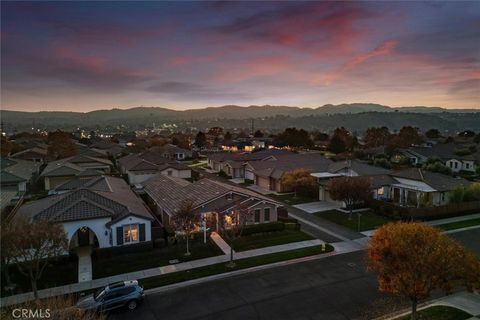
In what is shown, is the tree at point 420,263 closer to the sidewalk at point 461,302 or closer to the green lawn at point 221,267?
the sidewalk at point 461,302

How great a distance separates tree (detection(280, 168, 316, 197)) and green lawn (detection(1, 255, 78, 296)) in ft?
105

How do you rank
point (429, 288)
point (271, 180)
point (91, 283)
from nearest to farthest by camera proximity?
1. point (429, 288)
2. point (91, 283)
3. point (271, 180)

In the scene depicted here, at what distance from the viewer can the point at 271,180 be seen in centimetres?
5534

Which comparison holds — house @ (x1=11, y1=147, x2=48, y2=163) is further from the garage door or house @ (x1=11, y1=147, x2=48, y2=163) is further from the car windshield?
the car windshield

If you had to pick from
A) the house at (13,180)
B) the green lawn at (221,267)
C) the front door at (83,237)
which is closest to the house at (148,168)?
the house at (13,180)

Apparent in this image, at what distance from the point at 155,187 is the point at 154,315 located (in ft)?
83.6

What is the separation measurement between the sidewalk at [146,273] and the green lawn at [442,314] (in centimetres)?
992

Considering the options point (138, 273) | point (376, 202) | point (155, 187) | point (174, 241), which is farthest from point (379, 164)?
point (138, 273)

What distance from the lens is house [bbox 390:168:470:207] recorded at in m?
41.7

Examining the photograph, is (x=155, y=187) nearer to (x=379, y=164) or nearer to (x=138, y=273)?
(x=138, y=273)

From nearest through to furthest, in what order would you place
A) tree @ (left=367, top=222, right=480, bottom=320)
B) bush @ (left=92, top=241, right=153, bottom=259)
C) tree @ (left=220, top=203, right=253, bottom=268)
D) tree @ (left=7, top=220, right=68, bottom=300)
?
tree @ (left=367, top=222, right=480, bottom=320)
tree @ (left=7, top=220, right=68, bottom=300)
bush @ (left=92, top=241, right=153, bottom=259)
tree @ (left=220, top=203, right=253, bottom=268)

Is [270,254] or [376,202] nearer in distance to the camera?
[270,254]
